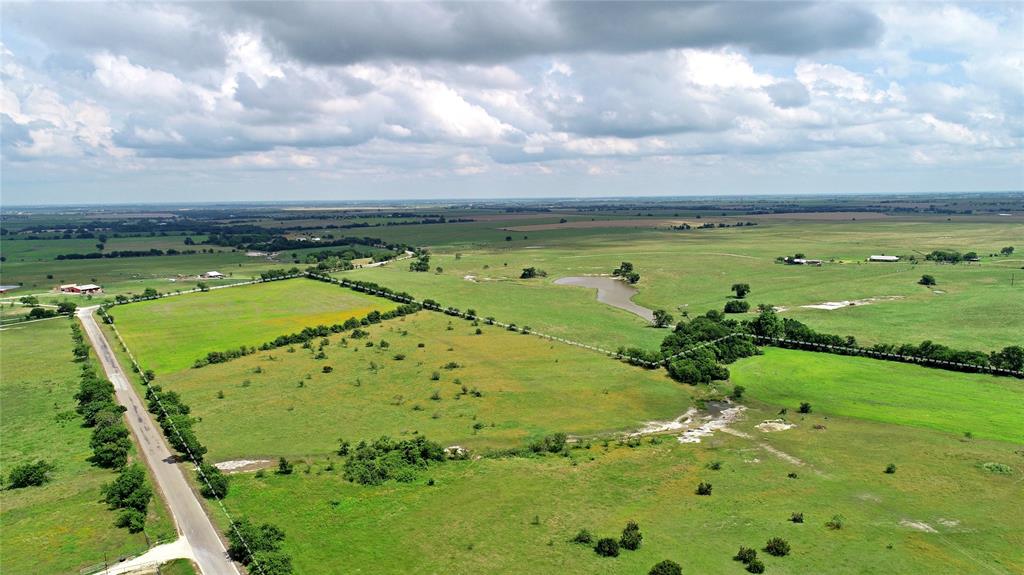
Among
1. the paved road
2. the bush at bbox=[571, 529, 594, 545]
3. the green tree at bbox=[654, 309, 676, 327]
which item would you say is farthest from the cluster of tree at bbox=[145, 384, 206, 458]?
the green tree at bbox=[654, 309, 676, 327]

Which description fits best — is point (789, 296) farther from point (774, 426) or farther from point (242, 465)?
point (242, 465)

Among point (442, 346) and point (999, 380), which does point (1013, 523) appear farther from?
point (442, 346)

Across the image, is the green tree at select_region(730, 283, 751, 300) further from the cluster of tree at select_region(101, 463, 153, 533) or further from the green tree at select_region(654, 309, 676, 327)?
the cluster of tree at select_region(101, 463, 153, 533)

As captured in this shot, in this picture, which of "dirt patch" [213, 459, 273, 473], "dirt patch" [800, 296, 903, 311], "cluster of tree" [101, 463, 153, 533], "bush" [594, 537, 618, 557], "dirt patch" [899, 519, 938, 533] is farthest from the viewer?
"dirt patch" [800, 296, 903, 311]

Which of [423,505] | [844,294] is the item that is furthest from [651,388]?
[844,294]

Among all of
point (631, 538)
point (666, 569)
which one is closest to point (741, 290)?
point (631, 538)

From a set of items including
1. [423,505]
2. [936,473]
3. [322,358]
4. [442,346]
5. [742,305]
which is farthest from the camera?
[742,305]

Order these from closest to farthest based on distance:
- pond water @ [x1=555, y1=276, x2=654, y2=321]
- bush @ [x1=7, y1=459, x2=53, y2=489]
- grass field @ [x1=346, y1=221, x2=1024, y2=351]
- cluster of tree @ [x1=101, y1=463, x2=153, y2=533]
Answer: cluster of tree @ [x1=101, y1=463, x2=153, y2=533] → bush @ [x1=7, y1=459, x2=53, y2=489] → grass field @ [x1=346, y1=221, x2=1024, y2=351] → pond water @ [x1=555, y1=276, x2=654, y2=321]
